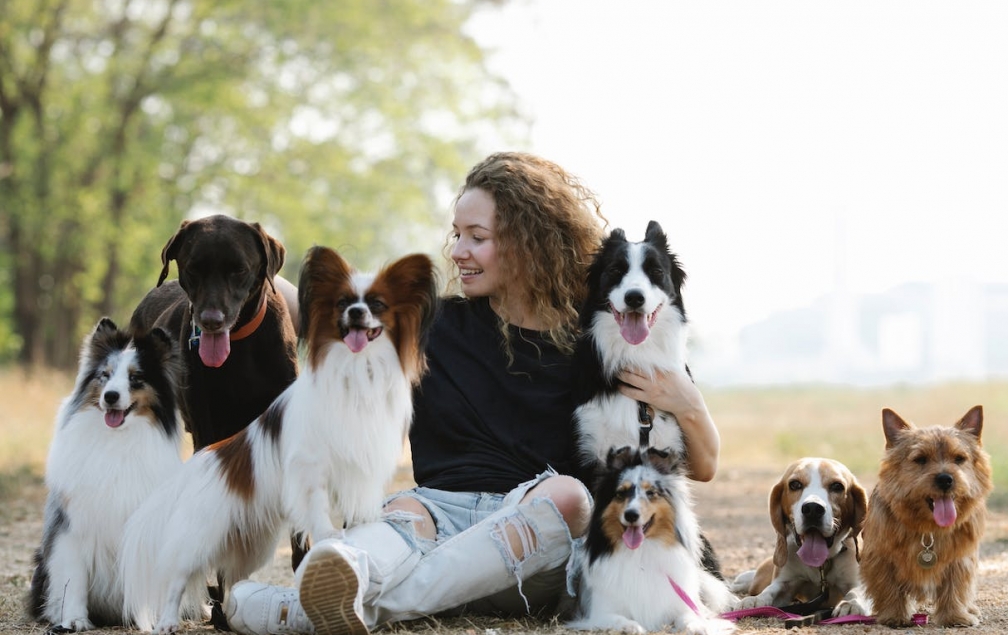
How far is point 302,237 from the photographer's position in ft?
70.7

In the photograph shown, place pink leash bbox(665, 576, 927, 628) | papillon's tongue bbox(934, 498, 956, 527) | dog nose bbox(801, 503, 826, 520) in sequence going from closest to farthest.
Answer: papillon's tongue bbox(934, 498, 956, 527) < pink leash bbox(665, 576, 927, 628) < dog nose bbox(801, 503, 826, 520)

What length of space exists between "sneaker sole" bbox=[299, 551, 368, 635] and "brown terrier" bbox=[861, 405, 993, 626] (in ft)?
6.56

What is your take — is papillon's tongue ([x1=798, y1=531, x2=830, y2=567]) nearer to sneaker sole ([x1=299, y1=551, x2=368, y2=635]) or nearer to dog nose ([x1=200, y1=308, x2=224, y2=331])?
sneaker sole ([x1=299, y1=551, x2=368, y2=635])

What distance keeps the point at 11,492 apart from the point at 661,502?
316 inches

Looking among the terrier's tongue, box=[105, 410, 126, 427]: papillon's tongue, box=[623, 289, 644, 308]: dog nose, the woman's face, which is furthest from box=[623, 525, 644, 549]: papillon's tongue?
box=[105, 410, 126, 427]: papillon's tongue

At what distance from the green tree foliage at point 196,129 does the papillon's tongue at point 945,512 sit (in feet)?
57.3

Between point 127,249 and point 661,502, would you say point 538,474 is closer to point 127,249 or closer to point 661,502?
point 661,502

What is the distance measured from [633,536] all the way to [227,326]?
187cm

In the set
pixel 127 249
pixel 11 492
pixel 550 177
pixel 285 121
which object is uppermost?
pixel 285 121

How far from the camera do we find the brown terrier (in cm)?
412

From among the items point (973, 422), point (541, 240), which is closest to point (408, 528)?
point (541, 240)

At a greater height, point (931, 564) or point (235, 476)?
point (235, 476)

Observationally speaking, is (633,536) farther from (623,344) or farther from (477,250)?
(477,250)

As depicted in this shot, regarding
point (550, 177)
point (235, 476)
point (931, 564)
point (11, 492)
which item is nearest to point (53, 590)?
point (235, 476)
